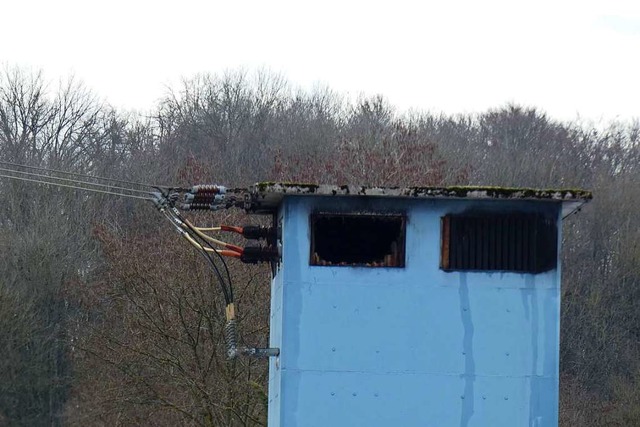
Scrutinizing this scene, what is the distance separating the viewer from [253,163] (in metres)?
60.3

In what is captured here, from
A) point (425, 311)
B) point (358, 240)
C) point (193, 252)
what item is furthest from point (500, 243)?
point (193, 252)

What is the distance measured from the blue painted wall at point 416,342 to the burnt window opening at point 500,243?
0.13m

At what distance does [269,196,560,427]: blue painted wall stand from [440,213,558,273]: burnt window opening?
5.3 inches

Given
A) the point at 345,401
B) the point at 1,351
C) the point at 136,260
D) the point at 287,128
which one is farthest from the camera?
the point at 287,128

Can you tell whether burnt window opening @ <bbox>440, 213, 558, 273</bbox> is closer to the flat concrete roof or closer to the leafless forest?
the flat concrete roof

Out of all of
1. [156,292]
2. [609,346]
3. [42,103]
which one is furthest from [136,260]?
[42,103]

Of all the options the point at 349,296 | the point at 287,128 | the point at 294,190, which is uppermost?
the point at 287,128

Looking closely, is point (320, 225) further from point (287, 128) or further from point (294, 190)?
point (287, 128)

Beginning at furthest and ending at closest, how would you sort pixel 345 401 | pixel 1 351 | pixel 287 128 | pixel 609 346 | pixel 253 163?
pixel 287 128 → pixel 253 163 → pixel 609 346 → pixel 1 351 → pixel 345 401

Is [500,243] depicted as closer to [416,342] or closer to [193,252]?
[416,342]

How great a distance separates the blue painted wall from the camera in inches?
736

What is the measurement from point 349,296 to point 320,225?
1168mm

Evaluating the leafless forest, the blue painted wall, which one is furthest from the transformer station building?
the leafless forest

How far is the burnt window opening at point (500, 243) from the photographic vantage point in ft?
62.5
